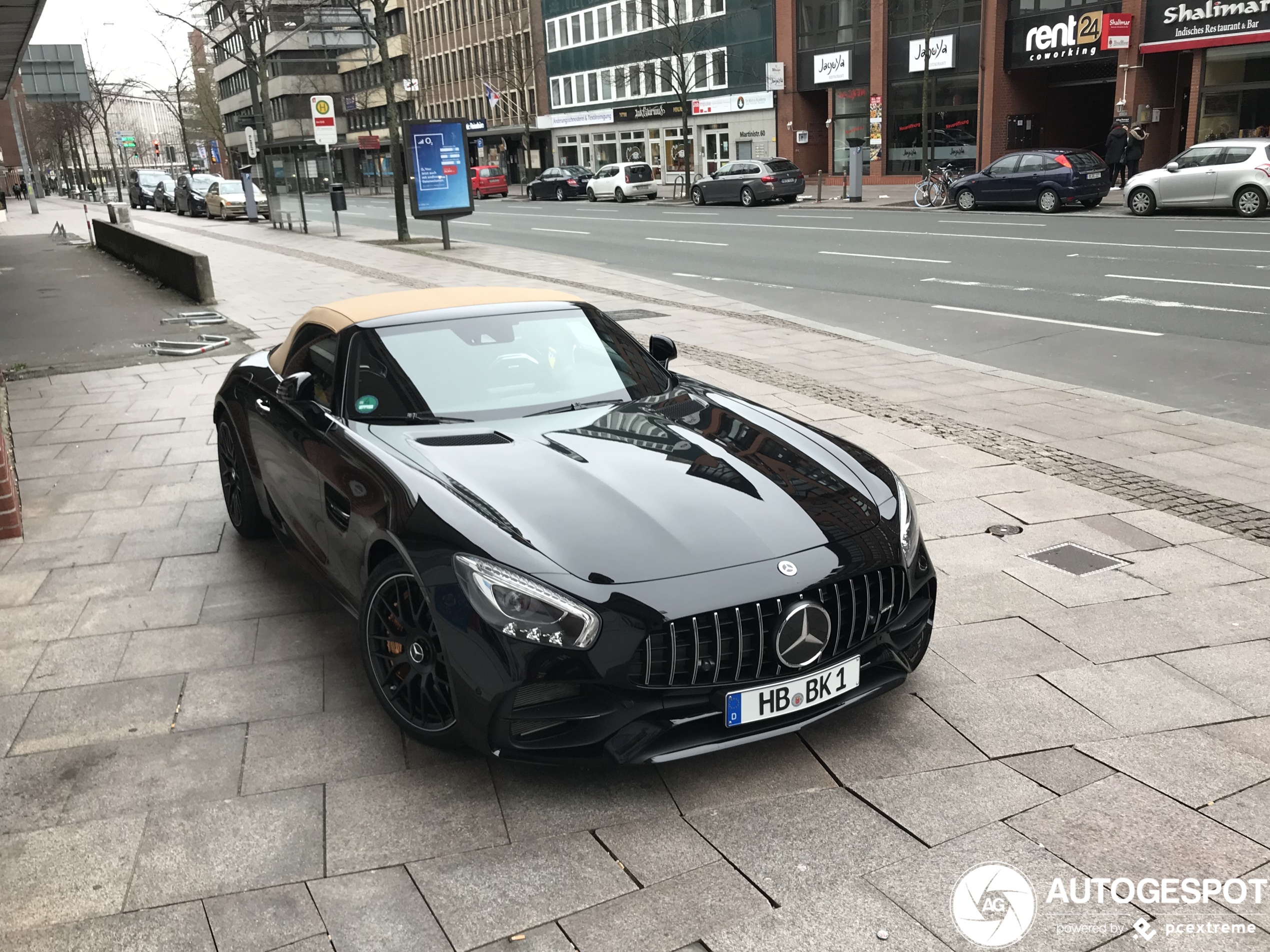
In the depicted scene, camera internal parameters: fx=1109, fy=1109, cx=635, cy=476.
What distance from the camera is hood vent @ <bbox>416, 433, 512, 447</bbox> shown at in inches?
162

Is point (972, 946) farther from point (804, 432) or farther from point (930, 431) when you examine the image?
point (930, 431)

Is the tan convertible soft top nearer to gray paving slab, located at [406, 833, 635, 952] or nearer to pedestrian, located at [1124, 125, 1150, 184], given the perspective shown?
gray paving slab, located at [406, 833, 635, 952]

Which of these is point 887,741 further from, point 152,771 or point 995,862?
point 152,771

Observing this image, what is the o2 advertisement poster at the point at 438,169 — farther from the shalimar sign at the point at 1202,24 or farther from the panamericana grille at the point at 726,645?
the panamericana grille at the point at 726,645

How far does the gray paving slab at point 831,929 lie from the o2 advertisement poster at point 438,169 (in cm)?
2343

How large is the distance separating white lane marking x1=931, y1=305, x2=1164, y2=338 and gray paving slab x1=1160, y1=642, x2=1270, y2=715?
7.73m

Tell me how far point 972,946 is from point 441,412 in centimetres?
272

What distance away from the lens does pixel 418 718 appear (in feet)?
12.0

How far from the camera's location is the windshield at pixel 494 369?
447 centimetres

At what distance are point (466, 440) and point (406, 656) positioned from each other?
0.90m

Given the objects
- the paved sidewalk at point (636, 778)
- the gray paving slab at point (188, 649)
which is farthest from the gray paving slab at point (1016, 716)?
the gray paving slab at point (188, 649)

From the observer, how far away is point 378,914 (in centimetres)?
288

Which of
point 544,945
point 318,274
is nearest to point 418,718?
point 544,945

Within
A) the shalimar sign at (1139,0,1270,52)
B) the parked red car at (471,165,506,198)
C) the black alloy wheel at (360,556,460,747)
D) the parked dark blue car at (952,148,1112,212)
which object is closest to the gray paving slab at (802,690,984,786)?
the black alloy wheel at (360,556,460,747)
